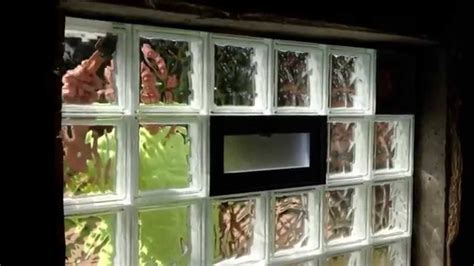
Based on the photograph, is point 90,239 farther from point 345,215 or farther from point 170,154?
point 345,215

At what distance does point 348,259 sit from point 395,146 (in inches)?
11.1

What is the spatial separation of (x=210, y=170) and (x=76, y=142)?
0.80ft

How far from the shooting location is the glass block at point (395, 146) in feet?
4.22

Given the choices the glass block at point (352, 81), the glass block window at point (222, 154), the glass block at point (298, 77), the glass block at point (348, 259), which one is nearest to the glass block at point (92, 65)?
the glass block window at point (222, 154)

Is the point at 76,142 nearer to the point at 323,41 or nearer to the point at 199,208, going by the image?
the point at 199,208

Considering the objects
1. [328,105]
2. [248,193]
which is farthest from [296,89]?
[248,193]

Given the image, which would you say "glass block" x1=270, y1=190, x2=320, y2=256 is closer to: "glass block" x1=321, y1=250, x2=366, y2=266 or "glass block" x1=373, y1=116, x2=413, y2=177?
"glass block" x1=321, y1=250, x2=366, y2=266

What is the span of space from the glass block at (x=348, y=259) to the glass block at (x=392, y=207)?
0.25 feet

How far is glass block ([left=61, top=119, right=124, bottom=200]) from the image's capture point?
2.93 feet

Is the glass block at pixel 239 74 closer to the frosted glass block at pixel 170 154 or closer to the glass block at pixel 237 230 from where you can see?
the frosted glass block at pixel 170 154

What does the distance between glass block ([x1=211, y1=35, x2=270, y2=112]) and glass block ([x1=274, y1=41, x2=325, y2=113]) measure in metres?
0.03

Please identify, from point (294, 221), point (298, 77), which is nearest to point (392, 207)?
point (294, 221)

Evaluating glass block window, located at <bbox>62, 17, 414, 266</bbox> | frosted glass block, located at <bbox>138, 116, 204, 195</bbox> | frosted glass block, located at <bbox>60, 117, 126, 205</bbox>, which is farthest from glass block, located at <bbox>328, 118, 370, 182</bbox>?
frosted glass block, located at <bbox>60, 117, 126, 205</bbox>

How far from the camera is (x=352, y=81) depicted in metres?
1.24
